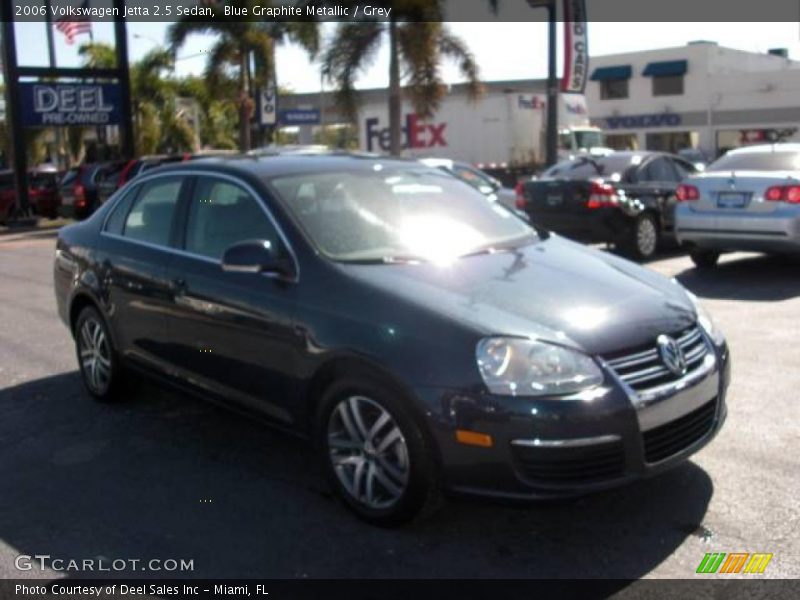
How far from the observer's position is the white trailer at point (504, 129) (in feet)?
103

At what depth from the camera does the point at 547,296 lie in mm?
3994

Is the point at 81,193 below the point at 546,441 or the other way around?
the other way around

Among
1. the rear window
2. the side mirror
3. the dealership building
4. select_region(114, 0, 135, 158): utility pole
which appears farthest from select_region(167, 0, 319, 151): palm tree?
the side mirror

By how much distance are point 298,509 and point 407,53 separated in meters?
21.5

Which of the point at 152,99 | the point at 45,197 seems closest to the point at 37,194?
the point at 45,197

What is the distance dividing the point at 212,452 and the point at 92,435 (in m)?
0.87

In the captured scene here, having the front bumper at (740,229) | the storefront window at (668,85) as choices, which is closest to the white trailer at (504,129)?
the storefront window at (668,85)

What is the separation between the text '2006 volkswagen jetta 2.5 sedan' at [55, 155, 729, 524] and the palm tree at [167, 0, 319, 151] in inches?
919

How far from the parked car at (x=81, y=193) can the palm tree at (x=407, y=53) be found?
6.79m

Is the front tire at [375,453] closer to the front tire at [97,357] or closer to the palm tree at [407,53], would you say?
the front tire at [97,357]

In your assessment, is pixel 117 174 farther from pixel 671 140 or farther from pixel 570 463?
pixel 671 140

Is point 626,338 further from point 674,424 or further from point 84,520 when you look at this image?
point 84,520

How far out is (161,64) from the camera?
119ft

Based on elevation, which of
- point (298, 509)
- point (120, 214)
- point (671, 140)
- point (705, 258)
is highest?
point (671, 140)
